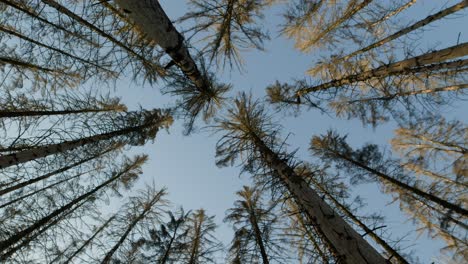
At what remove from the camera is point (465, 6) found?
4594 millimetres

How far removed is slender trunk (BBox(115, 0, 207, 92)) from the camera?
3.33m

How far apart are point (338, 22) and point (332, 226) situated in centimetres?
624

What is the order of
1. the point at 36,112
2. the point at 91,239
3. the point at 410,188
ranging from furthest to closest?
1. the point at 91,239
2. the point at 410,188
3. the point at 36,112

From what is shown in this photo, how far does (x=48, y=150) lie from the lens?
223 inches

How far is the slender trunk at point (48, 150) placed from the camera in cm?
478

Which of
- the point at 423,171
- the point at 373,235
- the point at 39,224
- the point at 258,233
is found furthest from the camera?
the point at 423,171

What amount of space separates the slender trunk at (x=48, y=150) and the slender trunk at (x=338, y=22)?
6490mm

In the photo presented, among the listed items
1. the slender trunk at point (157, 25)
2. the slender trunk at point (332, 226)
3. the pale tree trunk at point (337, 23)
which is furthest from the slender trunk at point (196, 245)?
the pale tree trunk at point (337, 23)

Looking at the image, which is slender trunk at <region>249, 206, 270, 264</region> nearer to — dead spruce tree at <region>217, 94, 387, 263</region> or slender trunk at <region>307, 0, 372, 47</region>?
dead spruce tree at <region>217, 94, 387, 263</region>

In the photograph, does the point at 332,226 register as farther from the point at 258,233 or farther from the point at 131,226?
the point at 131,226

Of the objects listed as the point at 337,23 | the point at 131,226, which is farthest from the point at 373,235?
the point at 131,226

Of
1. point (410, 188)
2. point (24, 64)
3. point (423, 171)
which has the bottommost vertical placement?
point (410, 188)

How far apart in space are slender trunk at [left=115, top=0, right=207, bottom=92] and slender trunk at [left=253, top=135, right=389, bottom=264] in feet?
9.06

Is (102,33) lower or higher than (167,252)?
higher
